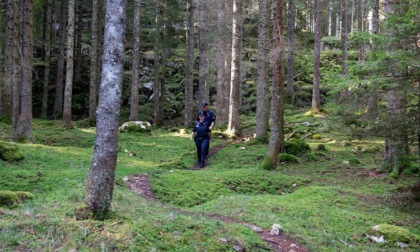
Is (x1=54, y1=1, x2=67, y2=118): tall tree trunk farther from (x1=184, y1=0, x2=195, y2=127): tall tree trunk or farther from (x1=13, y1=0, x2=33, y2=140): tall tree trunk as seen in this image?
(x1=13, y1=0, x2=33, y2=140): tall tree trunk

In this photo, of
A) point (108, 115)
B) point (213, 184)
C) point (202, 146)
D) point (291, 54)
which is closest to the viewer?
point (108, 115)

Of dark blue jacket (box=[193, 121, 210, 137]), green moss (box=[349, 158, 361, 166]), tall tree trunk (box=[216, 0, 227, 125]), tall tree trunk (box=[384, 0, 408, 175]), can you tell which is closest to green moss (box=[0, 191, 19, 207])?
dark blue jacket (box=[193, 121, 210, 137])

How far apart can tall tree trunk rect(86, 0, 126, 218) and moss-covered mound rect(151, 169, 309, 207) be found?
3462 mm

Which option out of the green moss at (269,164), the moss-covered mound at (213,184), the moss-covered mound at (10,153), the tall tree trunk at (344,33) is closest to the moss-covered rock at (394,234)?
the moss-covered mound at (213,184)

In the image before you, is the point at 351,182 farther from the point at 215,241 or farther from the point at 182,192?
the point at 215,241

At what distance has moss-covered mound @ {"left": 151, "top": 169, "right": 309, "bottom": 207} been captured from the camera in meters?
8.75

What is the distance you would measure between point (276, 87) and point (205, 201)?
4.65 metres

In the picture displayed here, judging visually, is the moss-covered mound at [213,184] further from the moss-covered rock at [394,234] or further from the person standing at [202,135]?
the moss-covered rock at [394,234]

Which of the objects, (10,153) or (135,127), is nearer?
(10,153)

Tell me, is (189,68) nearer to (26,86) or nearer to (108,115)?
(26,86)

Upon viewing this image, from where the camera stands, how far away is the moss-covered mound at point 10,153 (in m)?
9.90

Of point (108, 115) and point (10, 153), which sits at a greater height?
point (108, 115)

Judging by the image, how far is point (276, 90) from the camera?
38.3 feet

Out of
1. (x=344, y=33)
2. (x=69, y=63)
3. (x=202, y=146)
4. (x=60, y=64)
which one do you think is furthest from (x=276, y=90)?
(x=60, y=64)
